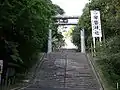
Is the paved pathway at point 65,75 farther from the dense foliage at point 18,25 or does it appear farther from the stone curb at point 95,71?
the dense foliage at point 18,25

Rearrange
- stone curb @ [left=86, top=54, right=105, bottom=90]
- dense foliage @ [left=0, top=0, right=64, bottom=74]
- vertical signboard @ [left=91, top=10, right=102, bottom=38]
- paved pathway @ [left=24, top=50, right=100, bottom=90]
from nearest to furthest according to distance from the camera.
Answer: dense foliage @ [left=0, top=0, right=64, bottom=74], paved pathway @ [left=24, top=50, right=100, bottom=90], stone curb @ [left=86, top=54, right=105, bottom=90], vertical signboard @ [left=91, top=10, right=102, bottom=38]

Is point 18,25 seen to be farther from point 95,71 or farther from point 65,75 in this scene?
point 95,71

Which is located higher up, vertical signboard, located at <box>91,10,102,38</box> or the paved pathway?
vertical signboard, located at <box>91,10,102,38</box>

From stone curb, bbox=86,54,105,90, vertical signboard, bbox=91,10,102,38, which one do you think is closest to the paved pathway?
stone curb, bbox=86,54,105,90

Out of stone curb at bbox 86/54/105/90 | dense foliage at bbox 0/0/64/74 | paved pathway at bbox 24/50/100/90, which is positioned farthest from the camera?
stone curb at bbox 86/54/105/90

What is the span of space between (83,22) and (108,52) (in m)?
18.8

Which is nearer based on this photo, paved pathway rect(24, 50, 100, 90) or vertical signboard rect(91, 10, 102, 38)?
paved pathway rect(24, 50, 100, 90)

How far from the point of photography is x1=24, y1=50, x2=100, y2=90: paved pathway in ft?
76.0

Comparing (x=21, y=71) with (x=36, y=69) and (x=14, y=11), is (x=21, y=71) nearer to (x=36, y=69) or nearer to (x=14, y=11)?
(x=36, y=69)

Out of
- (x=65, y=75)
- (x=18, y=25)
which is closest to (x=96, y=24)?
(x=65, y=75)

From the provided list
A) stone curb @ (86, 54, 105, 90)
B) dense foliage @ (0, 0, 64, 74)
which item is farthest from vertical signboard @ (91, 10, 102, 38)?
dense foliage @ (0, 0, 64, 74)

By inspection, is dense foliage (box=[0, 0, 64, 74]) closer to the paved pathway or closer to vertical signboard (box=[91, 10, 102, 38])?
the paved pathway

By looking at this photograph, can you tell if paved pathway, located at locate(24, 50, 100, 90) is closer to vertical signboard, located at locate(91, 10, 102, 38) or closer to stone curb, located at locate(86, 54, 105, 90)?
stone curb, located at locate(86, 54, 105, 90)

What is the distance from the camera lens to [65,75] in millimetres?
27797
